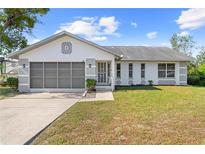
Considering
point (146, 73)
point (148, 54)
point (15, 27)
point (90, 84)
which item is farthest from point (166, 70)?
point (15, 27)

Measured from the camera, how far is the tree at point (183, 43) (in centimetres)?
4512

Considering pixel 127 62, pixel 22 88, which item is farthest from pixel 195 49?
pixel 22 88

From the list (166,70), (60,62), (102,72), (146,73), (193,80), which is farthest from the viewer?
(193,80)

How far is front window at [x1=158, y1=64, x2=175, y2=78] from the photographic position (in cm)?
2431

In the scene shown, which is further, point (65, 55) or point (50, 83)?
point (50, 83)

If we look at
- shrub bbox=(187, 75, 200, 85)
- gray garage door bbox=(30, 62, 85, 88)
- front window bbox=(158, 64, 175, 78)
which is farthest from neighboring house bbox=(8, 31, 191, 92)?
shrub bbox=(187, 75, 200, 85)

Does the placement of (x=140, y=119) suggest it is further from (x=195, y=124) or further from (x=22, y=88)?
(x=22, y=88)

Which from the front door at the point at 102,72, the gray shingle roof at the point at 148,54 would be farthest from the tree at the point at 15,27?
the gray shingle roof at the point at 148,54

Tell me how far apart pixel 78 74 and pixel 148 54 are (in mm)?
10471

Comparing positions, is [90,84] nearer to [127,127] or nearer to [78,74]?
[78,74]

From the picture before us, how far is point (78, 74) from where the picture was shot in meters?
18.2

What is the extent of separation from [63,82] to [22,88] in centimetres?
325

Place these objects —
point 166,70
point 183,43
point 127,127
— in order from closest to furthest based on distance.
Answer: point 127,127, point 166,70, point 183,43

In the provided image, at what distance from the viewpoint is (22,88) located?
18.1m
